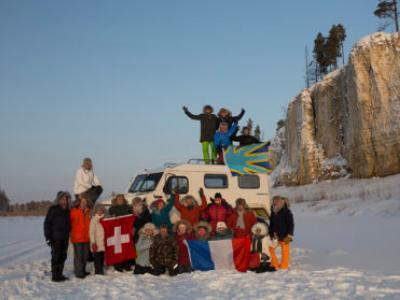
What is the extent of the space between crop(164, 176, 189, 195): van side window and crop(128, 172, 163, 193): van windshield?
12.3 inches

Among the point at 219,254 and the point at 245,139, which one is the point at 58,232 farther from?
the point at 245,139

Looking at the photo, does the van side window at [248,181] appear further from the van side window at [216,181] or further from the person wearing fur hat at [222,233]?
the person wearing fur hat at [222,233]

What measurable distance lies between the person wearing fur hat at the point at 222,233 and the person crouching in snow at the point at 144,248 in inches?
58.2

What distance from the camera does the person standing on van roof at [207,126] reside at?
13.7m

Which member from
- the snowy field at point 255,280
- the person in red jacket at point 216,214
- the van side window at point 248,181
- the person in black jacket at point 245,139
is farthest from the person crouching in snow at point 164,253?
the person in black jacket at point 245,139

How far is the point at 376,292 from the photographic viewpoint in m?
6.59

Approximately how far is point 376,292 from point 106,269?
20.1 ft

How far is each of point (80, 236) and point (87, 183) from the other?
1696 millimetres

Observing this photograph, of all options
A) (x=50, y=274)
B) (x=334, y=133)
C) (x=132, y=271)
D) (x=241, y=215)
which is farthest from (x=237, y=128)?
(x=334, y=133)

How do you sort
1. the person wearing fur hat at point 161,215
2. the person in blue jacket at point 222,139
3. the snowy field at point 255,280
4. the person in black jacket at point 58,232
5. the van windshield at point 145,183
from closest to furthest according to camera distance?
the snowy field at point 255,280 → the person in black jacket at point 58,232 → the person wearing fur hat at point 161,215 → the van windshield at point 145,183 → the person in blue jacket at point 222,139

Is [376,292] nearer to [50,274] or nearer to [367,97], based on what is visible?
[50,274]

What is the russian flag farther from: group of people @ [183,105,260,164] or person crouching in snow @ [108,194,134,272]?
group of people @ [183,105,260,164]

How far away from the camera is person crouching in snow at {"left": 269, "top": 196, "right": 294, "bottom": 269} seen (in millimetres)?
9641

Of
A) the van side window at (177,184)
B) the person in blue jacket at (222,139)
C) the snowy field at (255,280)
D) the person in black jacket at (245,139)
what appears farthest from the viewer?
the person in black jacket at (245,139)
